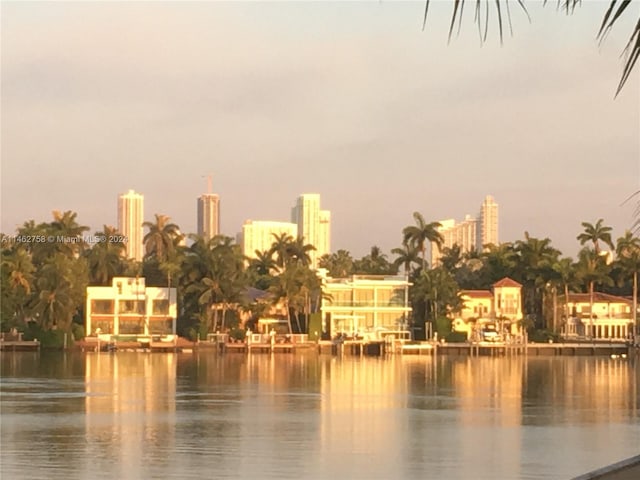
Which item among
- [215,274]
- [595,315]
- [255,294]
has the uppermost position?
[215,274]

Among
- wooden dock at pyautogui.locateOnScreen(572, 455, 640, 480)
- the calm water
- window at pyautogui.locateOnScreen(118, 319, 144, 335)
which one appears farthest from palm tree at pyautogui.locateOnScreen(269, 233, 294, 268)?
wooden dock at pyautogui.locateOnScreen(572, 455, 640, 480)

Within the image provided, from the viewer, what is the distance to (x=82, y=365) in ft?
272

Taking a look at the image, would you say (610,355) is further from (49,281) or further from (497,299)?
(49,281)

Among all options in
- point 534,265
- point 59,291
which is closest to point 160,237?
point 59,291

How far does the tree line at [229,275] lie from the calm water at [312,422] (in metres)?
18.3

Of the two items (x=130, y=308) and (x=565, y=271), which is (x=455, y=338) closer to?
(x=565, y=271)

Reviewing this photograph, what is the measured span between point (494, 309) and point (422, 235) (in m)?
10.5

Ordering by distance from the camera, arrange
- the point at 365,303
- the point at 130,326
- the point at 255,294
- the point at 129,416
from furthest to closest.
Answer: the point at 255,294 < the point at 365,303 < the point at 130,326 < the point at 129,416

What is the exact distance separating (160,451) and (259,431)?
6.22 m

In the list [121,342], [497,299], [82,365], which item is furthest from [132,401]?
[497,299]

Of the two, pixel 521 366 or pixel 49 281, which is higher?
pixel 49 281

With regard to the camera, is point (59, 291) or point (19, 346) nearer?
point (59, 291)

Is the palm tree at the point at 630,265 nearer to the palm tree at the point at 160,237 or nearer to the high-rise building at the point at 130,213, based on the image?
the palm tree at the point at 160,237

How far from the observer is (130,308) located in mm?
103625
